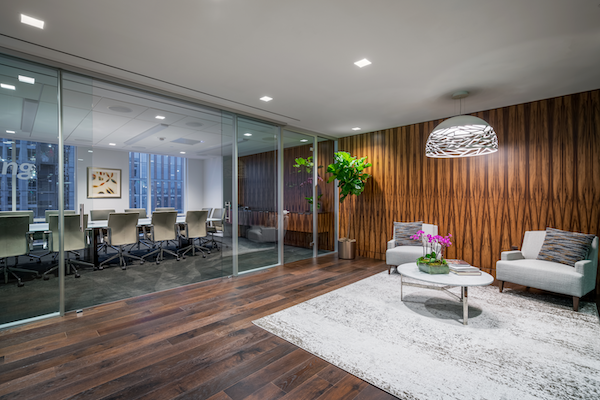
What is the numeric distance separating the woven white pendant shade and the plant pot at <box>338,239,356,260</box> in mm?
2906

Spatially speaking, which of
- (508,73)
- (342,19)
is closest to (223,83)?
(342,19)

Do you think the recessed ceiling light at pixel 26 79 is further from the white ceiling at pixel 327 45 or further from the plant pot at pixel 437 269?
the plant pot at pixel 437 269

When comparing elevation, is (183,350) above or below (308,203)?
below

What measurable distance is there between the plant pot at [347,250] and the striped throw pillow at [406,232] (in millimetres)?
1100

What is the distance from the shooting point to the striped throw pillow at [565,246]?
3.42 metres

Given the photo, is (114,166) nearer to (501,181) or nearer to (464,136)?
(464,136)

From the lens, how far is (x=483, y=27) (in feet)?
7.70

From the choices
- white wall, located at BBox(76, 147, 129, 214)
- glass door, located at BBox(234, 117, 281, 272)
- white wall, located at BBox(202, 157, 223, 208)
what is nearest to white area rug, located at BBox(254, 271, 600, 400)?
glass door, located at BBox(234, 117, 281, 272)

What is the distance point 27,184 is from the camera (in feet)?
9.52

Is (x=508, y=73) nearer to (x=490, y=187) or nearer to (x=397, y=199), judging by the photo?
(x=490, y=187)

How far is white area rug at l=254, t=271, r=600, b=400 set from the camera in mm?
1924

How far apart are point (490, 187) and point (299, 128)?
3523 mm

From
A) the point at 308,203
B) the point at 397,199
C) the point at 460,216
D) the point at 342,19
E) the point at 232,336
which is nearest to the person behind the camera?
the point at 342,19

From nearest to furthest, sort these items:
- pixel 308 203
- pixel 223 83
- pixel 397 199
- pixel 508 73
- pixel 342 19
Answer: pixel 342 19, pixel 508 73, pixel 223 83, pixel 397 199, pixel 308 203
